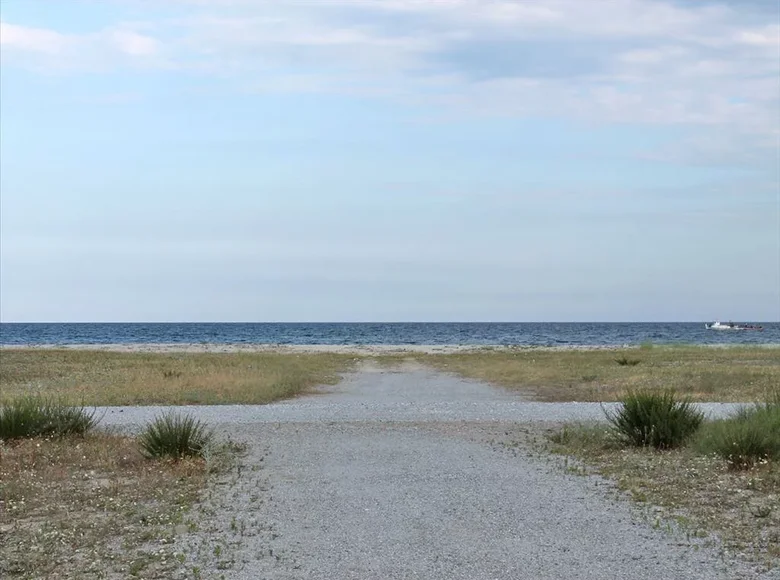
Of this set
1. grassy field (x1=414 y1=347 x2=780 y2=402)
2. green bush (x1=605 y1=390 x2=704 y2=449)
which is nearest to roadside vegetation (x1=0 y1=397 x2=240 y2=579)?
green bush (x1=605 y1=390 x2=704 y2=449)

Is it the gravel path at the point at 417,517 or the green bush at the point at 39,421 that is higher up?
the green bush at the point at 39,421

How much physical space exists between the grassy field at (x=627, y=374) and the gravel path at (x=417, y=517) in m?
8.59

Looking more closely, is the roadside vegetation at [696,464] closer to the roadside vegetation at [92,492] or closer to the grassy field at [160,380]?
the roadside vegetation at [92,492]

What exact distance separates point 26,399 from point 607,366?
24422mm

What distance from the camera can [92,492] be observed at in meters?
9.72

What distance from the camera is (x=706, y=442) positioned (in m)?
11.6

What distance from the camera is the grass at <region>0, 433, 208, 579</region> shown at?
276 inches

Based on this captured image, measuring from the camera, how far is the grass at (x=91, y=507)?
7.01m

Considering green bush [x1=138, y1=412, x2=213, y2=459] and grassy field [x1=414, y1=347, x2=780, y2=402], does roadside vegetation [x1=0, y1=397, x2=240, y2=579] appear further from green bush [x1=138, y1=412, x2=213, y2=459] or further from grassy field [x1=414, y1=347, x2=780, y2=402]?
grassy field [x1=414, y1=347, x2=780, y2=402]

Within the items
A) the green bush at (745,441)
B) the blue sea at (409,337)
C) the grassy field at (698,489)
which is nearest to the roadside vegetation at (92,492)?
the grassy field at (698,489)

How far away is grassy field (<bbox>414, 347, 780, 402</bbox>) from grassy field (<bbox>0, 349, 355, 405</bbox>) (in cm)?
611

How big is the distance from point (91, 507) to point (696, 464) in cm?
720

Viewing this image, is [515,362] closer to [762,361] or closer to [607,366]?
[607,366]

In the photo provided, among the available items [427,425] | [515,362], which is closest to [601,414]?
[427,425]
